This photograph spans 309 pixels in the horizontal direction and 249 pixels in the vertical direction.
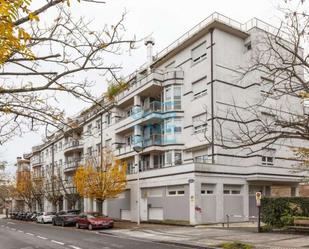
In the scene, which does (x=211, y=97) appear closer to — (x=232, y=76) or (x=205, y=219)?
(x=232, y=76)

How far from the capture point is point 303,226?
21531 millimetres

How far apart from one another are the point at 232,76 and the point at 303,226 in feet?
62.7

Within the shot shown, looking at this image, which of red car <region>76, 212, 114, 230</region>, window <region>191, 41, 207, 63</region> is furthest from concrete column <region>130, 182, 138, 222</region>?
window <region>191, 41, 207, 63</region>

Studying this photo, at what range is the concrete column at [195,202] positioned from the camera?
1282 inches

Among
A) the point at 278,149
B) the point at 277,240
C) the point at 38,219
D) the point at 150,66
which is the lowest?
the point at 38,219

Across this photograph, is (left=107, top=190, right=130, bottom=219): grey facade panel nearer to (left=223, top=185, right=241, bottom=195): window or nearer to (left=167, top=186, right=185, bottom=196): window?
(left=167, top=186, right=185, bottom=196): window

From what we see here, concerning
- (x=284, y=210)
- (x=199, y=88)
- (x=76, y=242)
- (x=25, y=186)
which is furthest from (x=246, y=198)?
(x=25, y=186)

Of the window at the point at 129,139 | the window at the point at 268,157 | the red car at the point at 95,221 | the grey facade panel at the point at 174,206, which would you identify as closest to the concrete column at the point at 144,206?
the grey facade panel at the point at 174,206

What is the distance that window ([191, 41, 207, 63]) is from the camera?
38975 mm

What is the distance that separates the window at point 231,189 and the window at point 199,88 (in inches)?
327

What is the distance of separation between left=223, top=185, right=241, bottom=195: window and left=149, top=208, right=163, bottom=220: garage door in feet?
19.2

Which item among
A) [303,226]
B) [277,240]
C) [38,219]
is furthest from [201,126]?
[38,219]

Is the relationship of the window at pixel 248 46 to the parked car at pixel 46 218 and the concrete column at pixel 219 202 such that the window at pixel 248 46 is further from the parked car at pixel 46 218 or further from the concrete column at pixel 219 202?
the parked car at pixel 46 218

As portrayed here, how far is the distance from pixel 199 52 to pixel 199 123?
21.4ft
